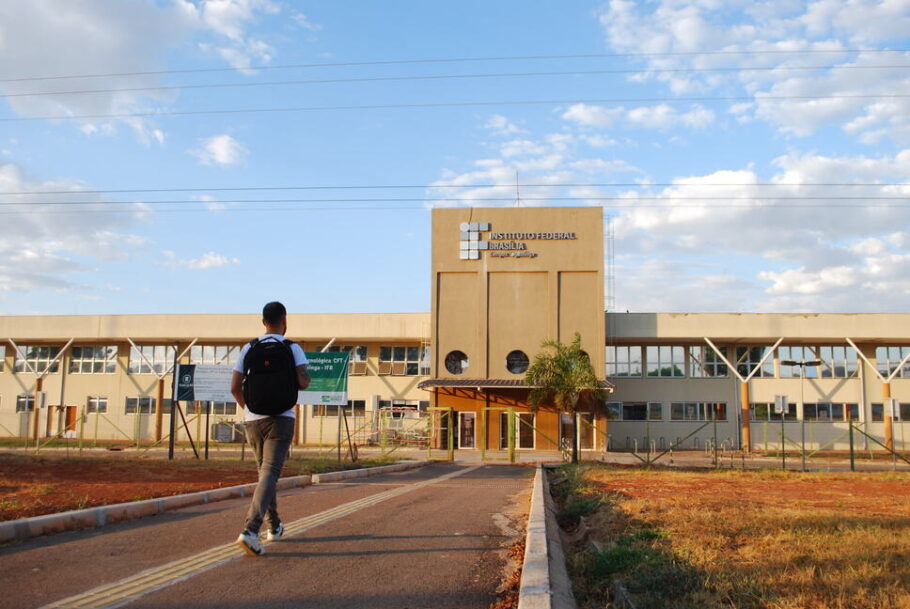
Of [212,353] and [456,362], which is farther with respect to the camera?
[212,353]

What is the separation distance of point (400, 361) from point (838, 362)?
24.3 meters

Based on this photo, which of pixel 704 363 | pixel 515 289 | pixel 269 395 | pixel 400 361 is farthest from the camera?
pixel 400 361

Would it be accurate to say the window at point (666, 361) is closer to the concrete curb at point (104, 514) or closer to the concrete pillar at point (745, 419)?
the concrete pillar at point (745, 419)

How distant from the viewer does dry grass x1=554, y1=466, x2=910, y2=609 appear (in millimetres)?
4773

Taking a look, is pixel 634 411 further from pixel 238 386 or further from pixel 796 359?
pixel 238 386

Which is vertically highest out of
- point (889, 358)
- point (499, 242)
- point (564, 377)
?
point (499, 242)

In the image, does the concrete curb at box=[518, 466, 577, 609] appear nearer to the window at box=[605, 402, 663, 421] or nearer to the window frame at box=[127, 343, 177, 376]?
the window at box=[605, 402, 663, 421]

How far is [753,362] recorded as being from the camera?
4397cm

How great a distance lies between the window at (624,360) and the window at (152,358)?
1020 inches

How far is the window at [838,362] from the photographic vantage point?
43281 millimetres

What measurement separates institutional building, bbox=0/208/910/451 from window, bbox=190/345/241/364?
0.32 feet

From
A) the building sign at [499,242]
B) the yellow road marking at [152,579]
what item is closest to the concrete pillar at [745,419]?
the building sign at [499,242]

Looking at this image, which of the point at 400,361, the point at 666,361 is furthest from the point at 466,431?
the point at 666,361

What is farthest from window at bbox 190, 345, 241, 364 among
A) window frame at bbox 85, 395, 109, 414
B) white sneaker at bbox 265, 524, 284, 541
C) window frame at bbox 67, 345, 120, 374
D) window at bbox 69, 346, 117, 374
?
white sneaker at bbox 265, 524, 284, 541
